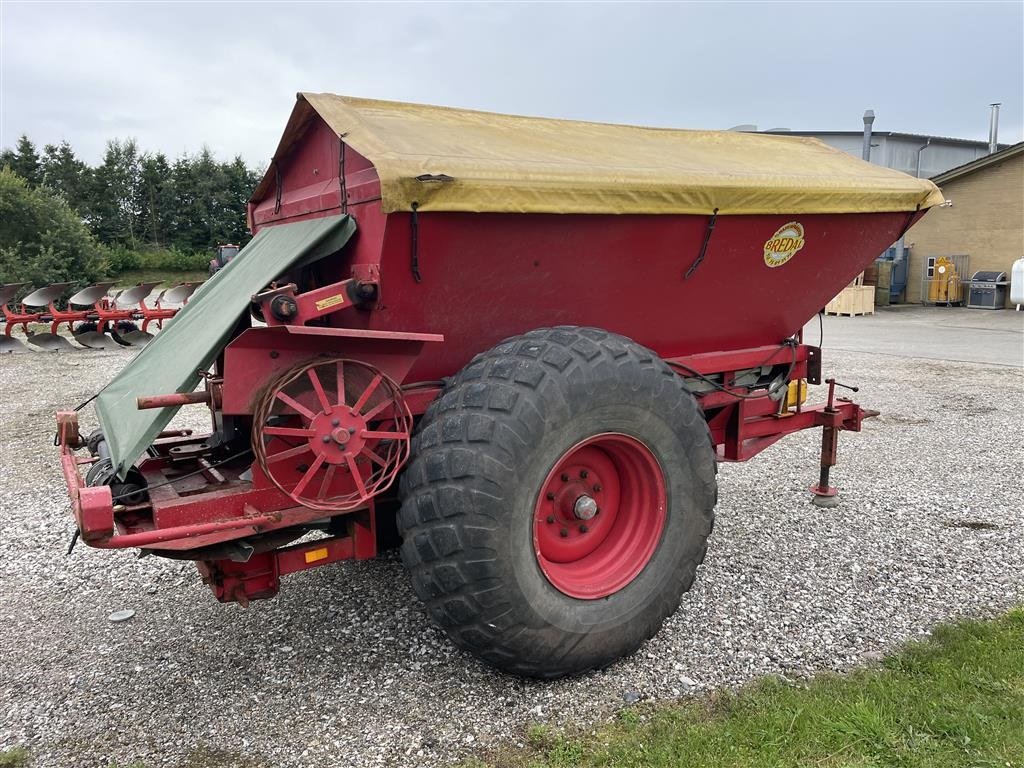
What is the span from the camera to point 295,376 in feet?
8.53

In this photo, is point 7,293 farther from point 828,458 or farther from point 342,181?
point 828,458

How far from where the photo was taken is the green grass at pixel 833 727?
2467mm

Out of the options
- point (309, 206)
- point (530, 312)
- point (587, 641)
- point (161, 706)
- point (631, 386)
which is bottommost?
point (161, 706)

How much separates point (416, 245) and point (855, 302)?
65.2 feet

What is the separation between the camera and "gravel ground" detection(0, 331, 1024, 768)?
8.91 feet

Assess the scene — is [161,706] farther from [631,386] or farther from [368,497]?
[631,386]

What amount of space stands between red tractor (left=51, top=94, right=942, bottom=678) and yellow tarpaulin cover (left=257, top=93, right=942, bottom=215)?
0.01 m

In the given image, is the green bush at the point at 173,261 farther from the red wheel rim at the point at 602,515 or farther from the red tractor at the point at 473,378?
the red wheel rim at the point at 602,515

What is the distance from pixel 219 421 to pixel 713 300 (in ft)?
8.23

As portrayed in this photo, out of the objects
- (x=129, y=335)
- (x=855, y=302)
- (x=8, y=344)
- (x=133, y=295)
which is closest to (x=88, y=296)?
(x=133, y=295)

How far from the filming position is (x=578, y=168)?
302cm

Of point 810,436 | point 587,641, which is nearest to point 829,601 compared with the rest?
point 587,641

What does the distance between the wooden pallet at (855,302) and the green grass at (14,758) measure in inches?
805

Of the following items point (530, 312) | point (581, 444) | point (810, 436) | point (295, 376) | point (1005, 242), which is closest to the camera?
point (295, 376)
